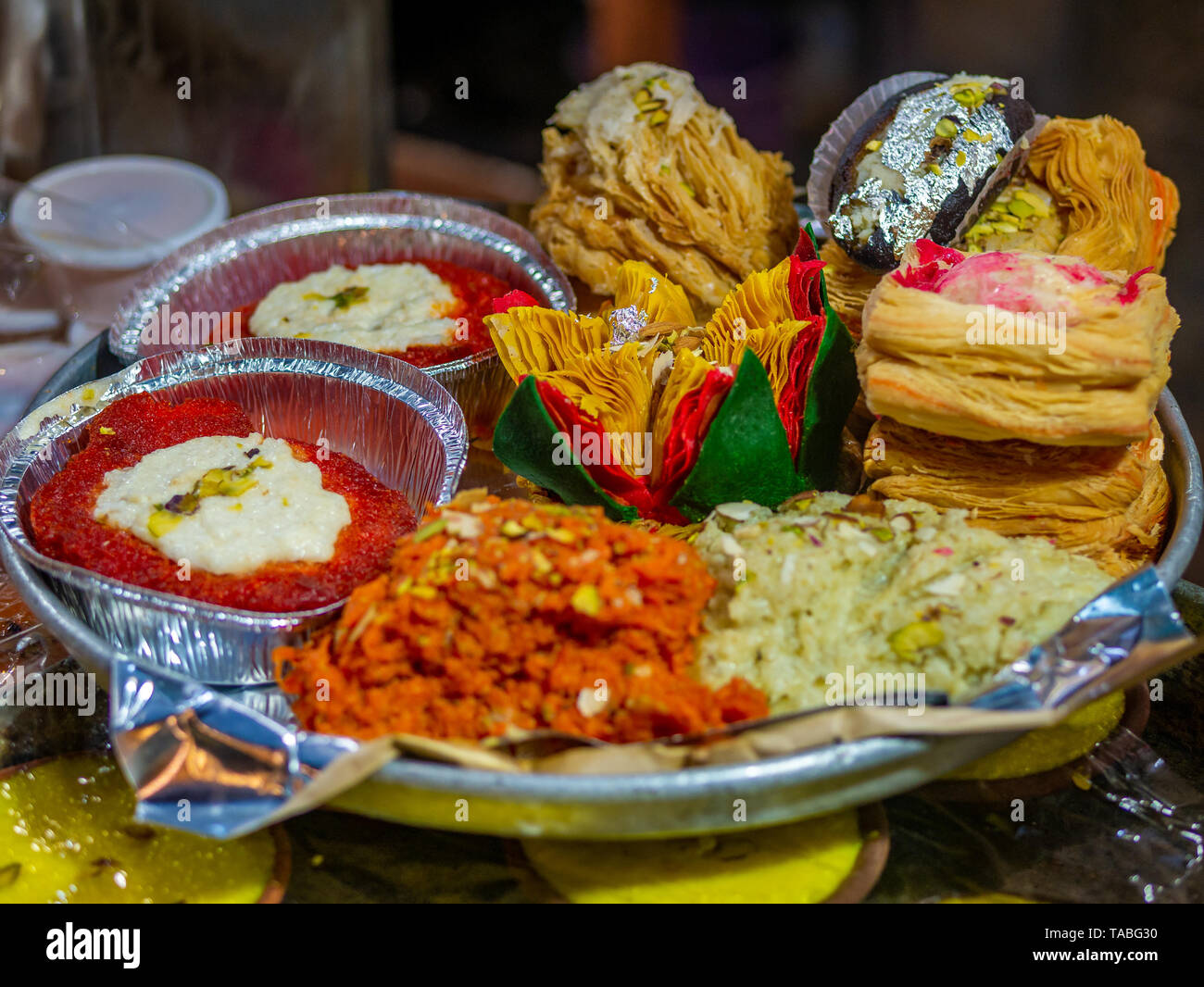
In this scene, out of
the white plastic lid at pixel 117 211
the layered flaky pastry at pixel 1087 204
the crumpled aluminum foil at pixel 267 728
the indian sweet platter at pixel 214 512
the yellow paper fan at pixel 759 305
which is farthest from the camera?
the white plastic lid at pixel 117 211

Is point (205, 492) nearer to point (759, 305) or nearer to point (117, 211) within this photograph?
point (759, 305)

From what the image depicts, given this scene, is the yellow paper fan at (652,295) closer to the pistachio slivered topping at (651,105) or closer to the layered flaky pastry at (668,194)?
the layered flaky pastry at (668,194)

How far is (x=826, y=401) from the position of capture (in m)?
1.98

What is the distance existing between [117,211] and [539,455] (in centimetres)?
229

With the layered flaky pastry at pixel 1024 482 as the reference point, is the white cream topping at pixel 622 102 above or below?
above

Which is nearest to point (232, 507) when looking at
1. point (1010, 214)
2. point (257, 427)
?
point (257, 427)

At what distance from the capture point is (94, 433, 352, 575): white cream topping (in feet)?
5.93

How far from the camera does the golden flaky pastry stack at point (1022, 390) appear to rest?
1690 mm

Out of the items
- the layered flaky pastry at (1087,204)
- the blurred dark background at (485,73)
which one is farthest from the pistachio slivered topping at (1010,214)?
the blurred dark background at (485,73)

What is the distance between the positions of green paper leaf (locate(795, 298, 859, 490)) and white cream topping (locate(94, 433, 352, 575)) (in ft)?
2.79

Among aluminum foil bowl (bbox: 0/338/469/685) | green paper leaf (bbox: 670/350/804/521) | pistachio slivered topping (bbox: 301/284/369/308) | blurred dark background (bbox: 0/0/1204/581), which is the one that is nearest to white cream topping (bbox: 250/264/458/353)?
pistachio slivered topping (bbox: 301/284/369/308)

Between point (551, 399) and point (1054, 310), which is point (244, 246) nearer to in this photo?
point (551, 399)

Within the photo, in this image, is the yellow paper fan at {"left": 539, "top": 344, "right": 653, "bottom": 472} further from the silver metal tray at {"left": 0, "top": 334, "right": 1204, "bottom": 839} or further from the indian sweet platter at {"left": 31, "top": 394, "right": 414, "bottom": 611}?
the silver metal tray at {"left": 0, "top": 334, "right": 1204, "bottom": 839}

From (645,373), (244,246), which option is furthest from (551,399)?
(244,246)
